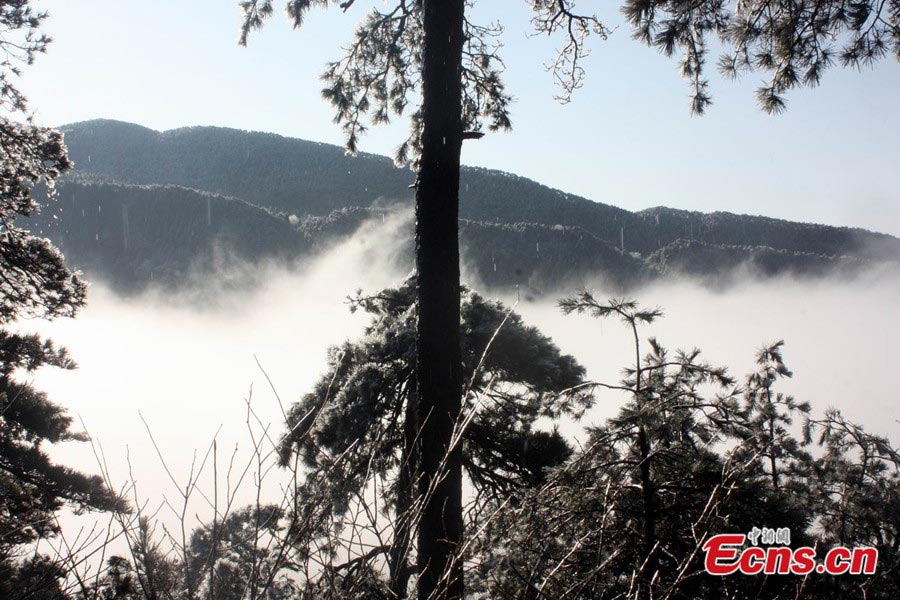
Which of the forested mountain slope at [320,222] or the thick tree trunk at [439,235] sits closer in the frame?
the thick tree trunk at [439,235]

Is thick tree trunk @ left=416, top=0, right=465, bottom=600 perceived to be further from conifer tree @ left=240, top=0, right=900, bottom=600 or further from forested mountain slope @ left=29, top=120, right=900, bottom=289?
forested mountain slope @ left=29, top=120, right=900, bottom=289

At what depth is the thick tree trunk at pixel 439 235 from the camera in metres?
4.92

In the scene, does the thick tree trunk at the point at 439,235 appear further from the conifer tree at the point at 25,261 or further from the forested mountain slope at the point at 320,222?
the forested mountain slope at the point at 320,222

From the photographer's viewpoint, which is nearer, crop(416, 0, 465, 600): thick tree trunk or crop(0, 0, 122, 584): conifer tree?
crop(416, 0, 465, 600): thick tree trunk

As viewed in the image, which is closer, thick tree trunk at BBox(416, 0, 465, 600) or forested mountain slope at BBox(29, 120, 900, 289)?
thick tree trunk at BBox(416, 0, 465, 600)

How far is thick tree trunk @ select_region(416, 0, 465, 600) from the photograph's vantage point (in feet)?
16.1

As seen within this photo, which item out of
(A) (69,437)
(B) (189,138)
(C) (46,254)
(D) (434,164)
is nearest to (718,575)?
(D) (434,164)

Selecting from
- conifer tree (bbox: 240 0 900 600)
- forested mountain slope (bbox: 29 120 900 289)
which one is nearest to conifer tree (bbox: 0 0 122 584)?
conifer tree (bbox: 240 0 900 600)

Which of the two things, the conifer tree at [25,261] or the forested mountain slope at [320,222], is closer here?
the conifer tree at [25,261]

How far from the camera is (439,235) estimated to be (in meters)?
5.06

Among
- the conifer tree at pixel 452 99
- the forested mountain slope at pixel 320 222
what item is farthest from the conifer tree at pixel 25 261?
the forested mountain slope at pixel 320 222

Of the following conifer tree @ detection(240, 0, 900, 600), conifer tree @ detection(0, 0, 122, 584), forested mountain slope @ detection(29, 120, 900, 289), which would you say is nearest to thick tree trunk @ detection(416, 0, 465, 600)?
conifer tree @ detection(240, 0, 900, 600)

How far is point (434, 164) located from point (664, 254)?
11520 cm

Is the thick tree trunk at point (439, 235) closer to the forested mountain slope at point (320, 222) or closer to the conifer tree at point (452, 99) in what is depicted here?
the conifer tree at point (452, 99)
